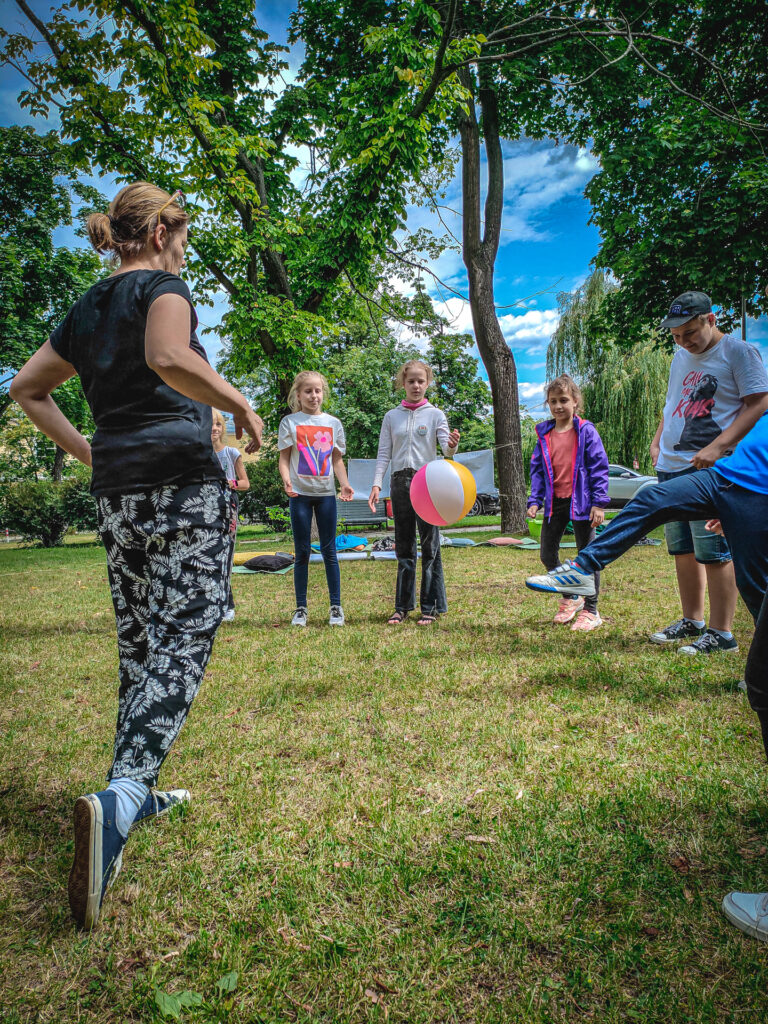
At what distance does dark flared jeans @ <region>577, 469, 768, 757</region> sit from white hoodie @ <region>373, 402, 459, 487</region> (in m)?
2.22

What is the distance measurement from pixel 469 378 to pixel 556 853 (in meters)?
27.4

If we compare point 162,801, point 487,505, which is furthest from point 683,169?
point 487,505

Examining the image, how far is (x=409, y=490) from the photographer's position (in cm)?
459

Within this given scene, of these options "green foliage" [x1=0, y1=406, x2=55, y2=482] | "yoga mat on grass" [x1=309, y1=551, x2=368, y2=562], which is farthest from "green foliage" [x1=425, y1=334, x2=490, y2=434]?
"green foliage" [x1=0, y1=406, x2=55, y2=482]

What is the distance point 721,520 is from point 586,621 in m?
2.19

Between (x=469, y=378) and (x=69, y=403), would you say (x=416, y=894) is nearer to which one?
(x=69, y=403)

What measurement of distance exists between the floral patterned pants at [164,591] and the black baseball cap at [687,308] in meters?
3.04

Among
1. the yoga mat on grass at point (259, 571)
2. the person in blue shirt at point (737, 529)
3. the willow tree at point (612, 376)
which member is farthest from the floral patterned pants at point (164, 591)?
the willow tree at point (612, 376)

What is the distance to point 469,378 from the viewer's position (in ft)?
90.2

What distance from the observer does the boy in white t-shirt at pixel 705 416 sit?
3.15m

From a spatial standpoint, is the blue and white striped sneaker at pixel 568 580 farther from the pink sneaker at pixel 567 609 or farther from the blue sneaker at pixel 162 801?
the blue sneaker at pixel 162 801

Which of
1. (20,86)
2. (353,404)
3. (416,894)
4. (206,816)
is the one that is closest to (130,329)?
(206,816)

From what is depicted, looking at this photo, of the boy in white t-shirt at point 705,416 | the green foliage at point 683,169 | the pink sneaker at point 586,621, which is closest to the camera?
the boy in white t-shirt at point 705,416

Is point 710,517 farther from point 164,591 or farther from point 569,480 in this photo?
point 164,591
